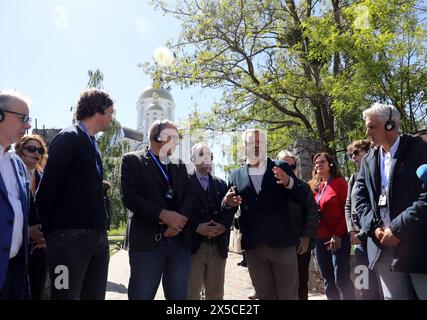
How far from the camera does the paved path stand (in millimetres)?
6422

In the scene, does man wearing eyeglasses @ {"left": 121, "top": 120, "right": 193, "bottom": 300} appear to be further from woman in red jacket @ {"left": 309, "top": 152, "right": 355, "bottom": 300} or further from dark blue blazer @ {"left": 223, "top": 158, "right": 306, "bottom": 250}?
woman in red jacket @ {"left": 309, "top": 152, "right": 355, "bottom": 300}

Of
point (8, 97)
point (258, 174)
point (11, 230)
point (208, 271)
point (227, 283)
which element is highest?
point (8, 97)

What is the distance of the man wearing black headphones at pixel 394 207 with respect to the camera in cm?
270

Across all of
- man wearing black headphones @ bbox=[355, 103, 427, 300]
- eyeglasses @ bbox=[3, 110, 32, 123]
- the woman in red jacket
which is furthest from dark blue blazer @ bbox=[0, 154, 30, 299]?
the woman in red jacket

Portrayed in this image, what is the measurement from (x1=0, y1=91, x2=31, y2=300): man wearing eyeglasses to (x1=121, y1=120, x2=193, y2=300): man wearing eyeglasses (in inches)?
32.4

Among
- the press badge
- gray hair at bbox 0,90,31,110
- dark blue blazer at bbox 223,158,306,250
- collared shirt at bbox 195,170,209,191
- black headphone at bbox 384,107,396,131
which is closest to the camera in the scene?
gray hair at bbox 0,90,31,110

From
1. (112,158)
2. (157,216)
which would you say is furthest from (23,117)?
(112,158)

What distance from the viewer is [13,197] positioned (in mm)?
2500

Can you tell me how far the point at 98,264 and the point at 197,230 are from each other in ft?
4.15

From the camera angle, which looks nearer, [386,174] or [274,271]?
[386,174]

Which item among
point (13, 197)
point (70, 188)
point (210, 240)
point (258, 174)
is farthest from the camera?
point (210, 240)

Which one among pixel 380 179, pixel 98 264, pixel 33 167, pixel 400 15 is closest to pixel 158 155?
pixel 98 264

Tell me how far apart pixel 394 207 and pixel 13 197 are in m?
2.73

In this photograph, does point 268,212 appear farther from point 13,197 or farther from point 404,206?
point 13,197
